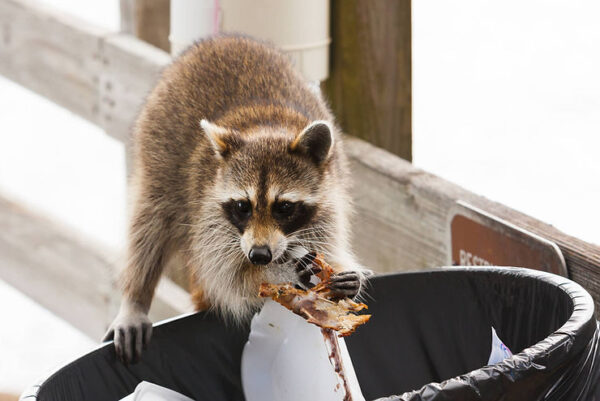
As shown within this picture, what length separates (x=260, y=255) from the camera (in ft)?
5.95

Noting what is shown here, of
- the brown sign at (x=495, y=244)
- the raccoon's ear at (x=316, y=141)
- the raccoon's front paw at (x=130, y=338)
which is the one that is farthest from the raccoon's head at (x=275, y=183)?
the brown sign at (x=495, y=244)

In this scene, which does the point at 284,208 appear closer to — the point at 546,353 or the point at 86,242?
the point at 546,353

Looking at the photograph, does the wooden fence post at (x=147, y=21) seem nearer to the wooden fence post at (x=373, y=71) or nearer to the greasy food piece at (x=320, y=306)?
the wooden fence post at (x=373, y=71)

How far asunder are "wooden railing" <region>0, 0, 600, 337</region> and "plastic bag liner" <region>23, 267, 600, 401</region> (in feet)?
0.80

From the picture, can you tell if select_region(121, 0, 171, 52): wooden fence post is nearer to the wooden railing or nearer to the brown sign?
the wooden railing

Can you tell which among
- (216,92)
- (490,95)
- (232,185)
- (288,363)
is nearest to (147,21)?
(216,92)

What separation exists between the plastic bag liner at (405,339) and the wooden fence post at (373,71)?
81 centimetres

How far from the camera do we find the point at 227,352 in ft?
6.28

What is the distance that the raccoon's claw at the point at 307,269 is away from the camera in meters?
1.85

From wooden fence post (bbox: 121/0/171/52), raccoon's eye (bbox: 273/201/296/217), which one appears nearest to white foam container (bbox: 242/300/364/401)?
raccoon's eye (bbox: 273/201/296/217)

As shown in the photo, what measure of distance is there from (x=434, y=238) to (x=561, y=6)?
0.62 meters

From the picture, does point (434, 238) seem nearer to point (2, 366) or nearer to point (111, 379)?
point (111, 379)

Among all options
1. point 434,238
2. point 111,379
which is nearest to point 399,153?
point 434,238

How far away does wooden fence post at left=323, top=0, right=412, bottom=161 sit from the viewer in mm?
2576
